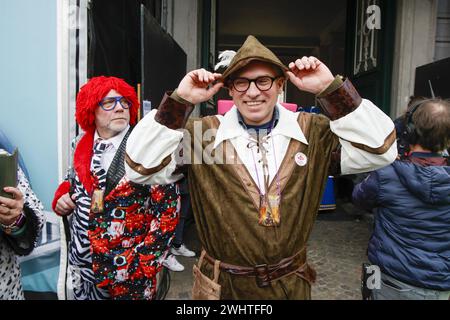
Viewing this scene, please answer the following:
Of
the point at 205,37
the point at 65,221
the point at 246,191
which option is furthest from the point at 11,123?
the point at 205,37

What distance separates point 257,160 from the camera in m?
1.55

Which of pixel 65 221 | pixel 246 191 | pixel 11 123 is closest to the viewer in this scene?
pixel 246 191

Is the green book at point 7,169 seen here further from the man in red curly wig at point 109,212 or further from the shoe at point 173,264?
the shoe at point 173,264

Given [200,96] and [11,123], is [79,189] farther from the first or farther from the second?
[200,96]

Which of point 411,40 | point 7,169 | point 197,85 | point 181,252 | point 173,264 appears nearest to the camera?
point 197,85

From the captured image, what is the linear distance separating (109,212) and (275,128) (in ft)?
3.46

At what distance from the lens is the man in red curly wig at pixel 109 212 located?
198 centimetres

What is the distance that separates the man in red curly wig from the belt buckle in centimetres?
72

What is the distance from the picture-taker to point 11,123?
2506mm

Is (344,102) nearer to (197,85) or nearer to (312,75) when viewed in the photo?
(312,75)

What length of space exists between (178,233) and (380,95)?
3584mm

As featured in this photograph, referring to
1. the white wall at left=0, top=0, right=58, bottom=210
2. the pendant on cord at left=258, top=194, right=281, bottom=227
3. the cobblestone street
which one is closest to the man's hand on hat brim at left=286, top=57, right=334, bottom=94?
the pendant on cord at left=258, top=194, right=281, bottom=227

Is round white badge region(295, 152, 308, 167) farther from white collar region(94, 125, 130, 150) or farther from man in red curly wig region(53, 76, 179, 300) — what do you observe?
white collar region(94, 125, 130, 150)

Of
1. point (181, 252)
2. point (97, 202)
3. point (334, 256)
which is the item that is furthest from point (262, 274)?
point (334, 256)
